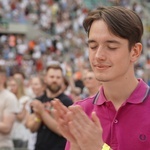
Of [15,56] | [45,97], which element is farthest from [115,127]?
[15,56]

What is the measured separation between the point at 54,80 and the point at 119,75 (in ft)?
11.8

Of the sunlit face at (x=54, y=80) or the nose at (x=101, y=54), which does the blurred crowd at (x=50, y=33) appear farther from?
the nose at (x=101, y=54)

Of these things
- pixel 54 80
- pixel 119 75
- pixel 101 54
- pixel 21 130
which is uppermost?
pixel 101 54

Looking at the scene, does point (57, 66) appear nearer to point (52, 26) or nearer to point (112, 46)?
point (112, 46)

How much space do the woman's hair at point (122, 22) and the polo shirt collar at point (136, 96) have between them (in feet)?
0.80

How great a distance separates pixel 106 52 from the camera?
2.37 m

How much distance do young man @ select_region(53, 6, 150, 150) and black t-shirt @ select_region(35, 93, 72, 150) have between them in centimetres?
297

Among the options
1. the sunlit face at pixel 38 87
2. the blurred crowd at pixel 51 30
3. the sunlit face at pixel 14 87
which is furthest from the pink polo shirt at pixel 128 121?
the blurred crowd at pixel 51 30

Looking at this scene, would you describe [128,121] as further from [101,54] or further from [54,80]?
[54,80]

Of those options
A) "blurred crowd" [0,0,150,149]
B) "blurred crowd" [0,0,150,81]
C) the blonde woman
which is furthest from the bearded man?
"blurred crowd" [0,0,150,81]

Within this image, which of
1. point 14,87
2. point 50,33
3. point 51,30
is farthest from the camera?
point 51,30

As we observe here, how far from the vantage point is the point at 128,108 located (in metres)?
2.47

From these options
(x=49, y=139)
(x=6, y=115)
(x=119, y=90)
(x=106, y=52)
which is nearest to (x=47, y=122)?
(x=49, y=139)

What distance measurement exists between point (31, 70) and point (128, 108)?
20989 millimetres
